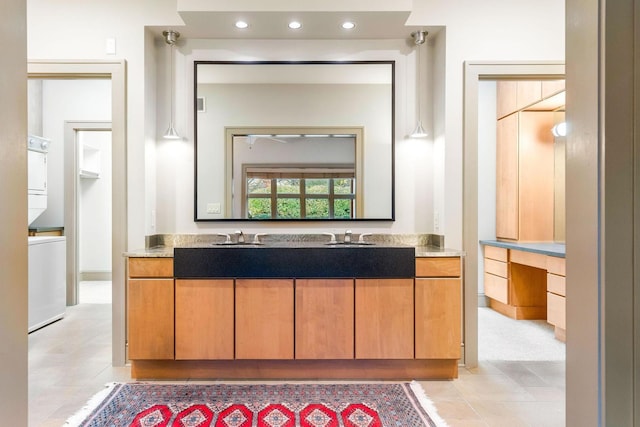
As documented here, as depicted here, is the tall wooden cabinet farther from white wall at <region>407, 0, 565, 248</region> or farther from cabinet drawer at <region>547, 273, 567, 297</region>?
white wall at <region>407, 0, 565, 248</region>

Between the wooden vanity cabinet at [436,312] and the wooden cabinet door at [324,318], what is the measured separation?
454mm

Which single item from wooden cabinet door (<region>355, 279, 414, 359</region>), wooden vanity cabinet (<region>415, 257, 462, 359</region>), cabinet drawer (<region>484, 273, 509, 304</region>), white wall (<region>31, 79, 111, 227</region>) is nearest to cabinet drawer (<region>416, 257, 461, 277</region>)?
wooden vanity cabinet (<region>415, 257, 462, 359</region>)

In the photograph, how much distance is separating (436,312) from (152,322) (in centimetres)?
189

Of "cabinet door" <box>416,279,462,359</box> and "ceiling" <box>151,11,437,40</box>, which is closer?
"cabinet door" <box>416,279,462,359</box>

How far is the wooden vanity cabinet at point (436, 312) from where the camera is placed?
8.01 feet

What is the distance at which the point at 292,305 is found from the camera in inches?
95.9

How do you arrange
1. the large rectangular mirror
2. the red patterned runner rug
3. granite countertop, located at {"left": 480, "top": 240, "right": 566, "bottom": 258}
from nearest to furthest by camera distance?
the red patterned runner rug < the large rectangular mirror < granite countertop, located at {"left": 480, "top": 240, "right": 566, "bottom": 258}

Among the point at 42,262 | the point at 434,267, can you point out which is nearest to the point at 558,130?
the point at 434,267

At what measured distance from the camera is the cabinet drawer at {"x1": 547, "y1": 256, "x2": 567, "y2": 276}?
301 cm

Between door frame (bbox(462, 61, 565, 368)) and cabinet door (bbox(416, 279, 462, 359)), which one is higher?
door frame (bbox(462, 61, 565, 368))

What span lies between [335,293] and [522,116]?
2961 millimetres

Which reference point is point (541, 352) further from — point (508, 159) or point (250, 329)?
point (250, 329)

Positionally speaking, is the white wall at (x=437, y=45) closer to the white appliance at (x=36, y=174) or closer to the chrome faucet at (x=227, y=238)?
the chrome faucet at (x=227, y=238)
